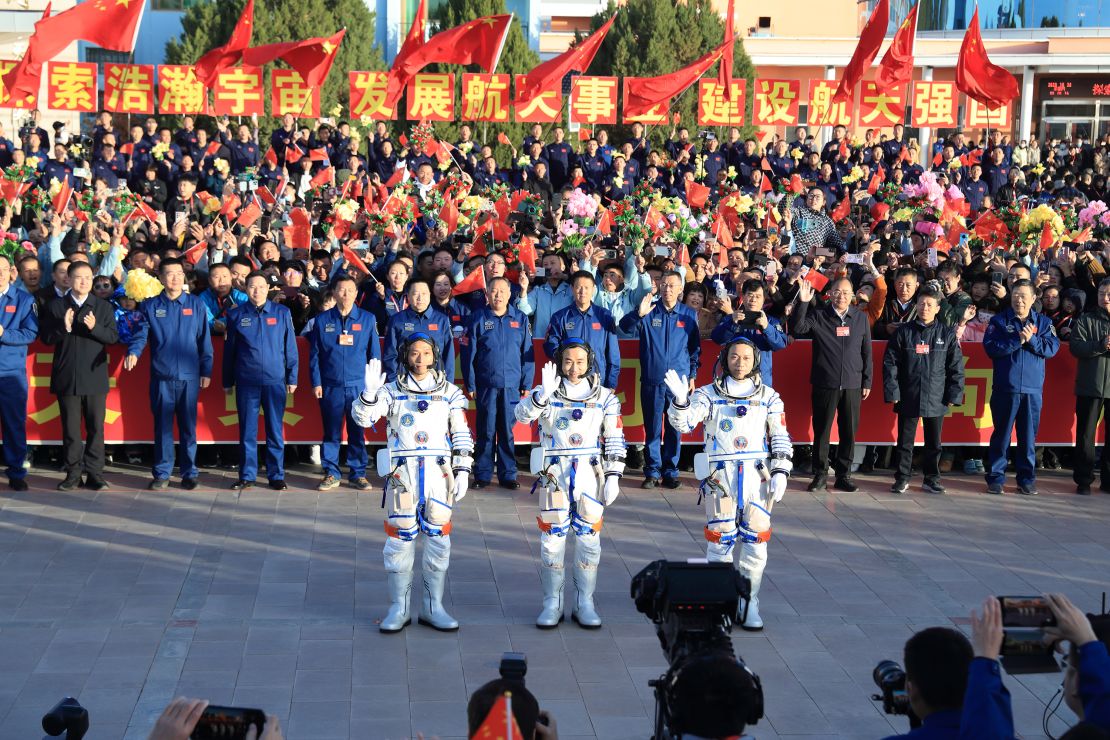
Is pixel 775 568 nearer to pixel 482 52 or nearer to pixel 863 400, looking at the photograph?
pixel 863 400

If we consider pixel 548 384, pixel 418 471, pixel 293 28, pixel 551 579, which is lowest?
pixel 551 579

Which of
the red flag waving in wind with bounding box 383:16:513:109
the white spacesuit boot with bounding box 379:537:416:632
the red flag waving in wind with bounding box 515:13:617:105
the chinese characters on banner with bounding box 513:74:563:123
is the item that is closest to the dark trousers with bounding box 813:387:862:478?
the white spacesuit boot with bounding box 379:537:416:632

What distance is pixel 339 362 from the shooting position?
1165cm

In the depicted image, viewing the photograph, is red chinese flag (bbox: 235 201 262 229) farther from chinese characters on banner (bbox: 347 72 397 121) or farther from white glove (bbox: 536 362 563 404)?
chinese characters on banner (bbox: 347 72 397 121)

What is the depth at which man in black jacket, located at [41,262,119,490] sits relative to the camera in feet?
37.1

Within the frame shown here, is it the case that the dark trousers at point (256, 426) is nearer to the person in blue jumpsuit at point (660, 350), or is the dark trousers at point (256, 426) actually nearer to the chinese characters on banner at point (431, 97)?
the person in blue jumpsuit at point (660, 350)

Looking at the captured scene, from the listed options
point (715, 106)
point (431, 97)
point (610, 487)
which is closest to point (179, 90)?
point (431, 97)

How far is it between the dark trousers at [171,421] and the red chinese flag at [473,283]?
7.92ft

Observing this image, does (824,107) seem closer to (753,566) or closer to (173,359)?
(173,359)

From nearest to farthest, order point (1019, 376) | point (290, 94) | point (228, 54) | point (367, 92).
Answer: point (1019, 376) < point (228, 54) < point (290, 94) < point (367, 92)

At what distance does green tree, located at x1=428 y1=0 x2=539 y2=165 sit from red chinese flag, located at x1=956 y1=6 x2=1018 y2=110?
1287 cm

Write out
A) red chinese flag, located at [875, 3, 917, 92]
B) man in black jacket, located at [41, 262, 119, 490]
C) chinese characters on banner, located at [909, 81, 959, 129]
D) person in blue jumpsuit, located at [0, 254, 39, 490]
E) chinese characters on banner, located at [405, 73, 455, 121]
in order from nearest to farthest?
person in blue jumpsuit, located at [0, 254, 39, 490] → man in black jacket, located at [41, 262, 119, 490] → red chinese flag, located at [875, 3, 917, 92] → chinese characters on banner, located at [405, 73, 455, 121] → chinese characters on banner, located at [909, 81, 959, 129]

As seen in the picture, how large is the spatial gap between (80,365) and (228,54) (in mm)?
9959

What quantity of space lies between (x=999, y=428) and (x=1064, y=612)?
8.36 meters
